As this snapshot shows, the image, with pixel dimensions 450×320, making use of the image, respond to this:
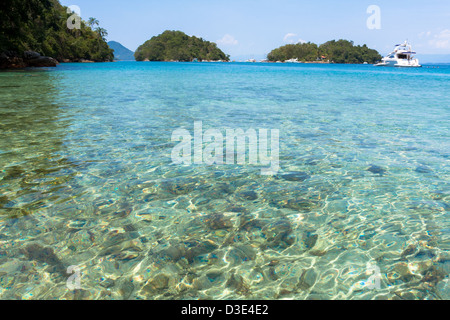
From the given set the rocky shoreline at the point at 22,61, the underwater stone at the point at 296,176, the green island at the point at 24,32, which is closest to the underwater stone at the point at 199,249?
the underwater stone at the point at 296,176

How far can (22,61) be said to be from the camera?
45.5 m

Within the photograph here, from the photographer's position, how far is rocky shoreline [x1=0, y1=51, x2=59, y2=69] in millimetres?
41938

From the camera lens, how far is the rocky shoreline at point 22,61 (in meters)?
41.9

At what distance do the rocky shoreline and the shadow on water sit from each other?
119 ft

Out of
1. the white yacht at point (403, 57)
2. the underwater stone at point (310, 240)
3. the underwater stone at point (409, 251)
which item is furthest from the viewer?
the white yacht at point (403, 57)

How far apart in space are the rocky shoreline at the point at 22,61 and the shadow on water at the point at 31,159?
119ft

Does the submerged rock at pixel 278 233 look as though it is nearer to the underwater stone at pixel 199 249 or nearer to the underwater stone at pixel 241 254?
the underwater stone at pixel 241 254

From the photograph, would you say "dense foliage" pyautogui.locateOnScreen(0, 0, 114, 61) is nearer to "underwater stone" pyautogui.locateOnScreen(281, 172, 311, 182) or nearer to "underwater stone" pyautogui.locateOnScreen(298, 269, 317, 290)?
"underwater stone" pyautogui.locateOnScreen(281, 172, 311, 182)

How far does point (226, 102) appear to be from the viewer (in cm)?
1903

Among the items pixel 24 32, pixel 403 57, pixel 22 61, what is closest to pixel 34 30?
pixel 24 32

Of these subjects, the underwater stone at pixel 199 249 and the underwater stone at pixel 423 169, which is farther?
the underwater stone at pixel 423 169

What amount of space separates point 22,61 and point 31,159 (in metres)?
48.7

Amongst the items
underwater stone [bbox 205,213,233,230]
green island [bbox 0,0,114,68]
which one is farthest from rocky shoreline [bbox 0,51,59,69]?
underwater stone [bbox 205,213,233,230]
